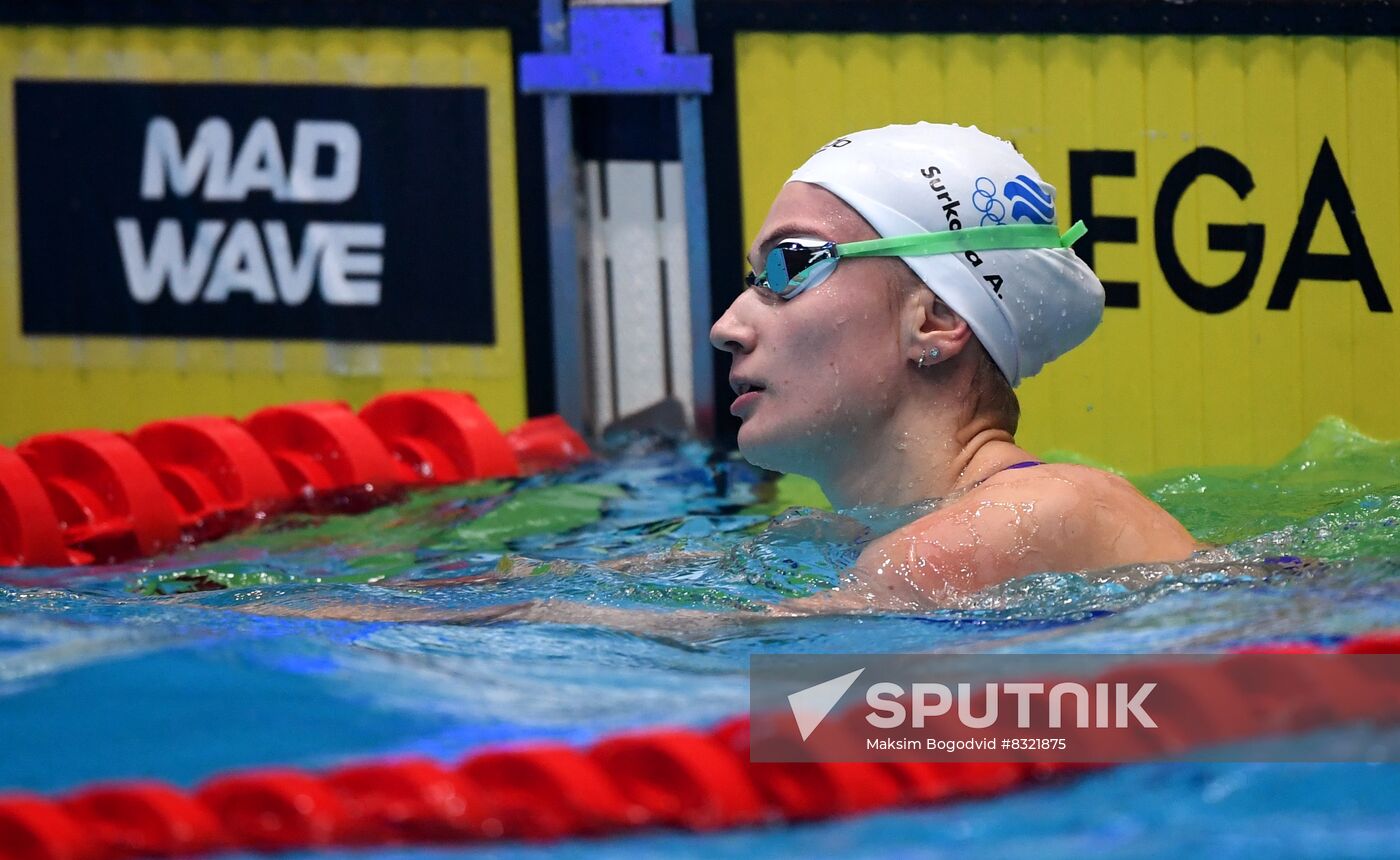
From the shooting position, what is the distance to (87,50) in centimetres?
571

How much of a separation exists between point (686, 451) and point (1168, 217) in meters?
1.70

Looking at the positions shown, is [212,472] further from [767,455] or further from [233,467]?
[767,455]

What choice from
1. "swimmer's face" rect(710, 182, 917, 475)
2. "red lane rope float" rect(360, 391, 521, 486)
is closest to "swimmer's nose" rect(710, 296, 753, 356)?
"swimmer's face" rect(710, 182, 917, 475)

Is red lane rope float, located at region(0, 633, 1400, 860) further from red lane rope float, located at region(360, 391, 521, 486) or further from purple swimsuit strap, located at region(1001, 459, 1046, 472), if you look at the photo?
red lane rope float, located at region(360, 391, 521, 486)

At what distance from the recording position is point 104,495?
14.2 ft

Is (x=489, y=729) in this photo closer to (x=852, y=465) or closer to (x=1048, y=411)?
(x=852, y=465)

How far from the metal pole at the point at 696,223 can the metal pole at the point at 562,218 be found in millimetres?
376

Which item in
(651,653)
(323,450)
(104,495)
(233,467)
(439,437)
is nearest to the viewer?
(651,653)

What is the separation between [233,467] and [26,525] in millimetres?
657

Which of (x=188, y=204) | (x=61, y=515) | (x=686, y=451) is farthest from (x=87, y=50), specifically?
(x=686, y=451)

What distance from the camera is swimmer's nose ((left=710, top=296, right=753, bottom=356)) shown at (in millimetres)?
2734

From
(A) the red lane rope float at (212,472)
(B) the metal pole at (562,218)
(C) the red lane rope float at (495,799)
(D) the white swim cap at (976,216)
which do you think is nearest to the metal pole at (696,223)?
(B) the metal pole at (562,218)

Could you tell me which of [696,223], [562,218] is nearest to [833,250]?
[696,223]

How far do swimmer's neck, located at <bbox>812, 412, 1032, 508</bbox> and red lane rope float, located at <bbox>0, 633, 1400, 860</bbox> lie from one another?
0.97 meters
